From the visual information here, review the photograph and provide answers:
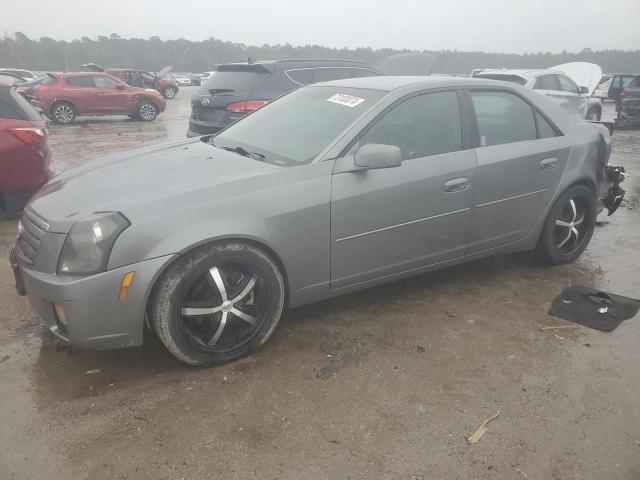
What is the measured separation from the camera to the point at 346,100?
350cm

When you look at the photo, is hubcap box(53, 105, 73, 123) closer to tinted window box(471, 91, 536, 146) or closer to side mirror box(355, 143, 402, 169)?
tinted window box(471, 91, 536, 146)

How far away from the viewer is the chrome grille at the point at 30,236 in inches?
104

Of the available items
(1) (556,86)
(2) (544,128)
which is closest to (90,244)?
(2) (544,128)

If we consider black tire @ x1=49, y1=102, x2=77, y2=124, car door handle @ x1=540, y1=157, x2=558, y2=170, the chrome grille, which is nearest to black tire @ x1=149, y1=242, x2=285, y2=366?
the chrome grille

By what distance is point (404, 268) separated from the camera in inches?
135

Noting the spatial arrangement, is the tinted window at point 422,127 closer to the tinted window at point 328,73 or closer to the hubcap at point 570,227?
the hubcap at point 570,227

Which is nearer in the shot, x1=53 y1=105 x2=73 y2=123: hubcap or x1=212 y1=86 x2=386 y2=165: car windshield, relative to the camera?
x1=212 y1=86 x2=386 y2=165: car windshield

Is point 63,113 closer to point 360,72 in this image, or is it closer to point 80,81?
point 80,81

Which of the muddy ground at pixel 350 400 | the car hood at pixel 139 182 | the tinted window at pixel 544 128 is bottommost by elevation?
the muddy ground at pixel 350 400

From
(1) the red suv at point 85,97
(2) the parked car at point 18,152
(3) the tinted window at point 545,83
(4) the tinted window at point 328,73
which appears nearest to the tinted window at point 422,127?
(2) the parked car at point 18,152

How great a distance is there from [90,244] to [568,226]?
372 centimetres

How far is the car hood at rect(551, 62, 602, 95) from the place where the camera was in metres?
17.7

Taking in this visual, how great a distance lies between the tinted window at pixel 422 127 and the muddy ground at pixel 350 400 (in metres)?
1.14

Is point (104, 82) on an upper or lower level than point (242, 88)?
lower
